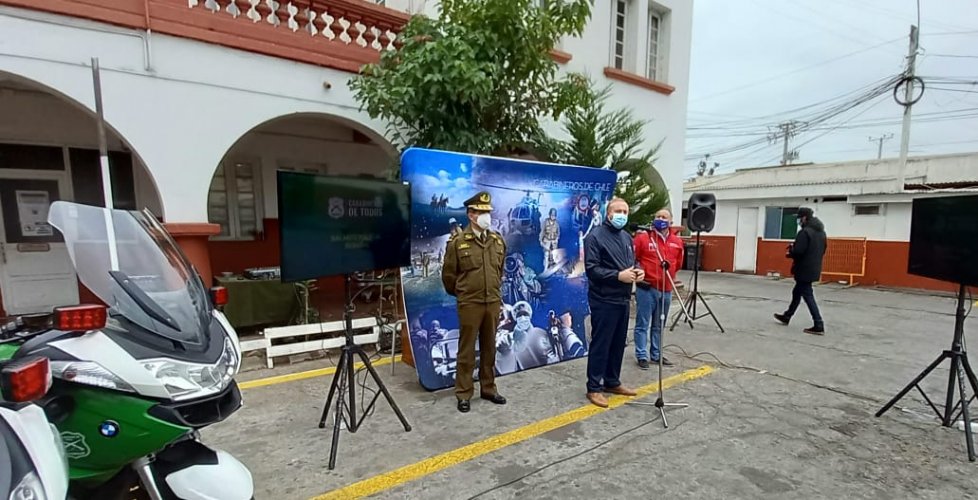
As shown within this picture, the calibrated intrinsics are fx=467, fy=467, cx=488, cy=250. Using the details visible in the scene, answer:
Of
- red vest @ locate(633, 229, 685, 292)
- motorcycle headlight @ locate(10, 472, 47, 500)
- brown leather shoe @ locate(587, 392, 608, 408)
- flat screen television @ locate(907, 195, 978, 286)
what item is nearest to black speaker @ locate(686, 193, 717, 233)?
Result: red vest @ locate(633, 229, 685, 292)

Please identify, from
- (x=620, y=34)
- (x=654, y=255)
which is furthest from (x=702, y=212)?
(x=620, y=34)

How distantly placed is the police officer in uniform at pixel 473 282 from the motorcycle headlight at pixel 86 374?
2.54 metres

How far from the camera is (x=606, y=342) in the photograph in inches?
171

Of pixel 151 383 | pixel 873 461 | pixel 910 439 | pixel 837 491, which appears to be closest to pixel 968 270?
pixel 910 439

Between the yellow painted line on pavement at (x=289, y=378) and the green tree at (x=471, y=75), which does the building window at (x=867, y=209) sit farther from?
the yellow painted line on pavement at (x=289, y=378)

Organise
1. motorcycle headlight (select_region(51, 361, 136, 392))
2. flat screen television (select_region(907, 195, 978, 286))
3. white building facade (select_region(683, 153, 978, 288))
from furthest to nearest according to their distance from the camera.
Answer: white building facade (select_region(683, 153, 978, 288)) → flat screen television (select_region(907, 195, 978, 286)) → motorcycle headlight (select_region(51, 361, 136, 392))

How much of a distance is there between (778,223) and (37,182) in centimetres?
1986

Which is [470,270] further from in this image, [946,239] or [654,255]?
[946,239]

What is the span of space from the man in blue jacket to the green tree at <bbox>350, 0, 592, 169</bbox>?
2.11m

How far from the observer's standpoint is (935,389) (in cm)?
492

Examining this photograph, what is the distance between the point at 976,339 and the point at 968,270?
5.38 m

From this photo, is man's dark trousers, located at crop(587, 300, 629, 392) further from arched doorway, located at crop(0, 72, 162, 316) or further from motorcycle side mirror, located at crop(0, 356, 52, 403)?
arched doorway, located at crop(0, 72, 162, 316)

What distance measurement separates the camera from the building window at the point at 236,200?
26.0ft

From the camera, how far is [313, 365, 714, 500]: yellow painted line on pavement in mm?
2979
